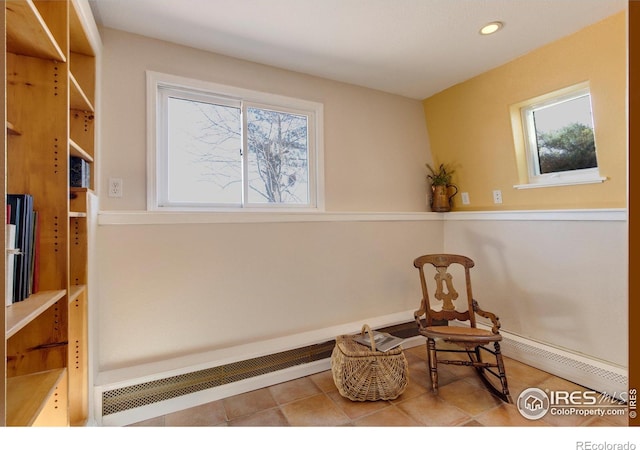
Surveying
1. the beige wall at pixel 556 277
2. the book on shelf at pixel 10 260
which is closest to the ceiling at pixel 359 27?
the beige wall at pixel 556 277

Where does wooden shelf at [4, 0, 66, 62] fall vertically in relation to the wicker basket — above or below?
above

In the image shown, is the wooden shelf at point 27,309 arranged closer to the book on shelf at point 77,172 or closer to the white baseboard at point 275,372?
the book on shelf at point 77,172

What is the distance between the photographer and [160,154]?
1.95 m

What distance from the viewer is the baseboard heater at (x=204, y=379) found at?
1642mm

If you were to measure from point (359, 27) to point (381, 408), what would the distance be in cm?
225

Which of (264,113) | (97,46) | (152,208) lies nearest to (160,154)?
(152,208)

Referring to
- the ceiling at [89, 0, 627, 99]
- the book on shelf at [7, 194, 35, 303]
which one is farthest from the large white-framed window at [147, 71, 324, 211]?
the book on shelf at [7, 194, 35, 303]

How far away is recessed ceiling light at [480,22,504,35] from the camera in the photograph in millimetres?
1765

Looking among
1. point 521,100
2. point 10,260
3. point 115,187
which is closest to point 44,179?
point 10,260

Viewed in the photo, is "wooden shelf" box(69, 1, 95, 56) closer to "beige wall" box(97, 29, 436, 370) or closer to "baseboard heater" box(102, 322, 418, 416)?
"beige wall" box(97, 29, 436, 370)

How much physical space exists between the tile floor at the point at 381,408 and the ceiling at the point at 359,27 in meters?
2.23

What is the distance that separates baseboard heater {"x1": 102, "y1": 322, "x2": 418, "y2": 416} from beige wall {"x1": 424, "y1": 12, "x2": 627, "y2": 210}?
6.13 ft

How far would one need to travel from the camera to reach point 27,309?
91cm
